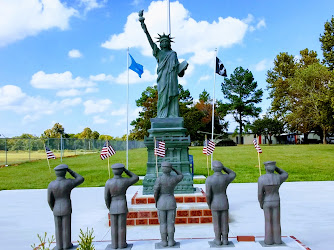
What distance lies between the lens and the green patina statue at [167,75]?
10.8m

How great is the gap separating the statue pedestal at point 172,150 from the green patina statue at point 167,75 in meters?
0.37

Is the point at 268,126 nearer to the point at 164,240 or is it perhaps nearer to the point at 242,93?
the point at 242,93

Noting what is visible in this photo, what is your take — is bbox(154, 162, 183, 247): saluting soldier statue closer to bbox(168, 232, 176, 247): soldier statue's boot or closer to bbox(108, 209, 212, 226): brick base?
bbox(168, 232, 176, 247): soldier statue's boot

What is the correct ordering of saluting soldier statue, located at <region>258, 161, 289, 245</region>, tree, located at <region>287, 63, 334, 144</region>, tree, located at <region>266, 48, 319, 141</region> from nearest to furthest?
saluting soldier statue, located at <region>258, 161, 289, 245</region>, tree, located at <region>287, 63, 334, 144</region>, tree, located at <region>266, 48, 319, 141</region>

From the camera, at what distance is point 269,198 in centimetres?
664

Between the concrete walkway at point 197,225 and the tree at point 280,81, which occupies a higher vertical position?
the tree at point 280,81

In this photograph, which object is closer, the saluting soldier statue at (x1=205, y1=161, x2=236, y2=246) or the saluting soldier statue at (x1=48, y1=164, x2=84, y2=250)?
the saluting soldier statue at (x1=48, y1=164, x2=84, y2=250)

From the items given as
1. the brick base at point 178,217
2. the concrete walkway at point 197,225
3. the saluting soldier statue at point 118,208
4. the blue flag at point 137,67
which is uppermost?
the blue flag at point 137,67

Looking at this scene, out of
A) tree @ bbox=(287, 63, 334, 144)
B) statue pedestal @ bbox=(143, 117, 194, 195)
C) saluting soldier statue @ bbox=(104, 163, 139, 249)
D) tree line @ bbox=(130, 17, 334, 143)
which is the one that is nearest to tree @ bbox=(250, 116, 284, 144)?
tree line @ bbox=(130, 17, 334, 143)

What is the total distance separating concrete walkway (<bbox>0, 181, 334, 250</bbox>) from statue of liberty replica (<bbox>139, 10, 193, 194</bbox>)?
Answer: 1.82 meters

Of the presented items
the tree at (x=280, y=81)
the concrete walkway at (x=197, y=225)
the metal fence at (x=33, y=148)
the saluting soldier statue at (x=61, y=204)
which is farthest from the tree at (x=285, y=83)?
the saluting soldier statue at (x=61, y=204)

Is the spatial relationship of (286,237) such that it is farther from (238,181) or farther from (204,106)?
(204,106)

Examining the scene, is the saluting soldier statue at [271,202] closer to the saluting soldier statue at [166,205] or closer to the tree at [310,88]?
the saluting soldier statue at [166,205]

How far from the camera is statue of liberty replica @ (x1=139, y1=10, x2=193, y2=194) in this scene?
398 inches
